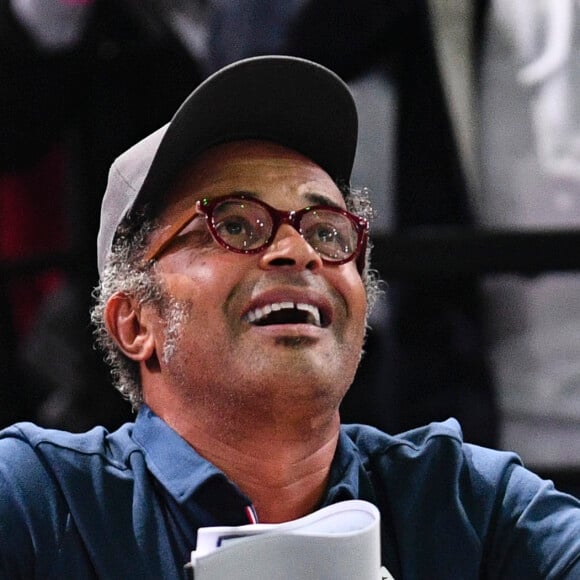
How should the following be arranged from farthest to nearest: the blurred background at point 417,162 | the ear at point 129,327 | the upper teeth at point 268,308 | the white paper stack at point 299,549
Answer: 1. the blurred background at point 417,162
2. the ear at point 129,327
3. the upper teeth at point 268,308
4. the white paper stack at point 299,549

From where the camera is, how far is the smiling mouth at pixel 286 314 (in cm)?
127

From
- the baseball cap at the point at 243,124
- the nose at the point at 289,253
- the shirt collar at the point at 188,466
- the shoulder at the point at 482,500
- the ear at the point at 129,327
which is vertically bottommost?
the shoulder at the point at 482,500

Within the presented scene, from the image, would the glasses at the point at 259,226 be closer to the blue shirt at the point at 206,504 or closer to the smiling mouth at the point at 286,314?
the smiling mouth at the point at 286,314

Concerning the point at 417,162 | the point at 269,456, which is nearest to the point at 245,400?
the point at 269,456

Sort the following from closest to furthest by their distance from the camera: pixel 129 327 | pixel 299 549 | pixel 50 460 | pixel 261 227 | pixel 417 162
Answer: pixel 299 549 → pixel 50 460 → pixel 261 227 → pixel 129 327 → pixel 417 162

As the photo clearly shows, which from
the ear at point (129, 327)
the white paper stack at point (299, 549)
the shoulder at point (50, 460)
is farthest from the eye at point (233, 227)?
the white paper stack at point (299, 549)

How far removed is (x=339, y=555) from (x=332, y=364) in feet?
1.45

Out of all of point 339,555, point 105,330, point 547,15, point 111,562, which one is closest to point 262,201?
point 105,330

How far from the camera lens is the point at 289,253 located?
128cm

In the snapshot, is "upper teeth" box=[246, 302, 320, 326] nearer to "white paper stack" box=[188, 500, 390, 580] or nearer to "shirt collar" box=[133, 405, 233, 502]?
"shirt collar" box=[133, 405, 233, 502]

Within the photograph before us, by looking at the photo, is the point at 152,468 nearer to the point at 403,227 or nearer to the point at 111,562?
the point at 111,562

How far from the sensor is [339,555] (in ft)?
2.77

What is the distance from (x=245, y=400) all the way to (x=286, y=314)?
103 mm

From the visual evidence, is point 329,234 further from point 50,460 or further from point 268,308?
point 50,460
